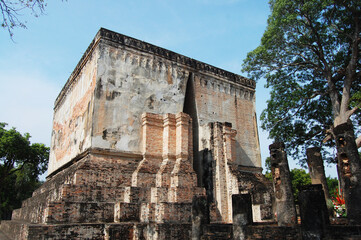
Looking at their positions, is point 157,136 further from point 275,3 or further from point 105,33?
point 275,3

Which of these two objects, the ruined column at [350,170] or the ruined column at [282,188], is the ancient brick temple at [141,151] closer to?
the ruined column at [282,188]

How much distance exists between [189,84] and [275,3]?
203 inches

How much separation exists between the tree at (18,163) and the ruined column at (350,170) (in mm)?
20446

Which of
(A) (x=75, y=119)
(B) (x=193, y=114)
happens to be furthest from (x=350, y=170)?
(A) (x=75, y=119)

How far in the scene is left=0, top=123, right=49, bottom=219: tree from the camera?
20.9 meters

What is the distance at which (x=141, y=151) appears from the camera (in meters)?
10.8

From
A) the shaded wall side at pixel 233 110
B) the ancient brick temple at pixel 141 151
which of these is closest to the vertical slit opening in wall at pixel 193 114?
the ancient brick temple at pixel 141 151

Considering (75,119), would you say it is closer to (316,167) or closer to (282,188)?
(282,188)

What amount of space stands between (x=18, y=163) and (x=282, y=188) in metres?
22.2

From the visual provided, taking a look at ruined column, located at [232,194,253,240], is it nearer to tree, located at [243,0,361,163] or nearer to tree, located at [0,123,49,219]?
tree, located at [243,0,361,163]

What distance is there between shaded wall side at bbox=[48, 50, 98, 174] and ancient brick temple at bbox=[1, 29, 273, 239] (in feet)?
0.16

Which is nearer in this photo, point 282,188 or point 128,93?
point 282,188

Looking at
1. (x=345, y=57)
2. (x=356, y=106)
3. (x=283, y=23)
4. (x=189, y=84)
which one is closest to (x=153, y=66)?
(x=189, y=84)

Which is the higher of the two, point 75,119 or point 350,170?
point 75,119
